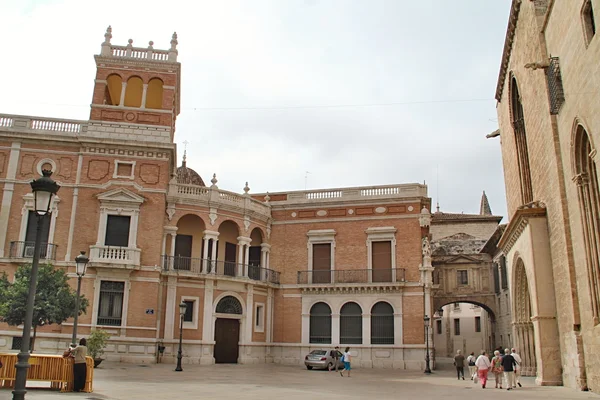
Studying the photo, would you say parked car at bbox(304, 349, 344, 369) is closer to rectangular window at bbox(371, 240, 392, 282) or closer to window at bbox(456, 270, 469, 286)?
rectangular window at bbox(371, 240, 392, 282)

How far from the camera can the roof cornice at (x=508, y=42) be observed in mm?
20750

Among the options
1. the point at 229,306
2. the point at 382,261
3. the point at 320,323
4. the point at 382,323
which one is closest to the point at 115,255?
the point at 229,306

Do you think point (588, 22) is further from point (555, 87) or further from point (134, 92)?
point (134, 92)

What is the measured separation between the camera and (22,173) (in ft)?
89.5

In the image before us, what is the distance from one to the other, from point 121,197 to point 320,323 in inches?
539

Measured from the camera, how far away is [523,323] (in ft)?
70.2

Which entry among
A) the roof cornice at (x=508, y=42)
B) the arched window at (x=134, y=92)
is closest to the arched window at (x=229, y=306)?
the arched window at (x=134, y=92)

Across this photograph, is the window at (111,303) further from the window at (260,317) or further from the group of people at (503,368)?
the group of people at (503,368)

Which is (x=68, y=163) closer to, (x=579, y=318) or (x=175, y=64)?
(x=175, y=64)

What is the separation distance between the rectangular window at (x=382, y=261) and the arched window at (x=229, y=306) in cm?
813

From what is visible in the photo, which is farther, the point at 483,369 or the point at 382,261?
the point at 382,261

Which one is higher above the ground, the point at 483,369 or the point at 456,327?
the point at 456,327

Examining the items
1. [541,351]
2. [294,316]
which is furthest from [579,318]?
[294,316]

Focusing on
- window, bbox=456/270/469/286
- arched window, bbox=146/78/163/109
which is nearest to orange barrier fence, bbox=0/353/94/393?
arched window, bbox=146/78/163/109
